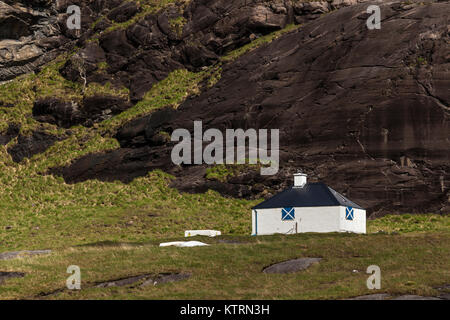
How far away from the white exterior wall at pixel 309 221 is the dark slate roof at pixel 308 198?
0.35m

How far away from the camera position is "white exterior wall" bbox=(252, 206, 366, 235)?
169ft

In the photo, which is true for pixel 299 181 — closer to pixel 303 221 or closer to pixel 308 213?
pixel 308 213

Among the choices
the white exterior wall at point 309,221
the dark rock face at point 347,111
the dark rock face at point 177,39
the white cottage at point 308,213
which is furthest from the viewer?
the dark rock face at point 177,39

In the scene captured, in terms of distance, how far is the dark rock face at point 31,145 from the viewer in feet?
293

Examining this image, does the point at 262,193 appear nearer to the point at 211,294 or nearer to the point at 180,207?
the point at 180,207

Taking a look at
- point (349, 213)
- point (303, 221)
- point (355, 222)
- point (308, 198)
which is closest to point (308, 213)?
point (303, 221)

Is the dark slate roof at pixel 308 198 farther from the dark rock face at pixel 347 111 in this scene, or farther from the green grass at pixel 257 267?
the dark rock face at pixel 347 111

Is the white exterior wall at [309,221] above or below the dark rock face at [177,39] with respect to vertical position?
below

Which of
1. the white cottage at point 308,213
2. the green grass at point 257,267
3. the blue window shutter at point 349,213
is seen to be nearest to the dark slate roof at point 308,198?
the white cottage at point 308,213

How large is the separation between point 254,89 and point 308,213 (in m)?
29.0

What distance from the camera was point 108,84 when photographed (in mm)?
95875

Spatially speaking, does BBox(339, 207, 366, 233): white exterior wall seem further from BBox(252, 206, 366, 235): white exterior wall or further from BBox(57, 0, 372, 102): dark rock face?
BBox(57, 0, 372, 102): dark rock face

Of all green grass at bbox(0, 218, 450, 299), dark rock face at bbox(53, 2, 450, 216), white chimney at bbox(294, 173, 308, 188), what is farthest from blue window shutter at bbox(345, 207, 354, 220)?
dark rock face at bbox(53, 2, 450, 216)

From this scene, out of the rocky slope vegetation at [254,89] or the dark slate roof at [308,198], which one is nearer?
the dark slate roof at [308,198]
